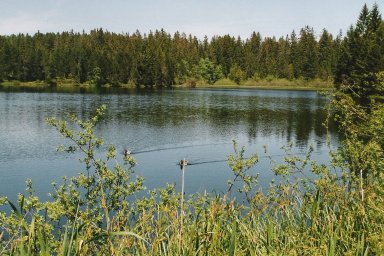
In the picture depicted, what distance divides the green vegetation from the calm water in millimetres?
5200

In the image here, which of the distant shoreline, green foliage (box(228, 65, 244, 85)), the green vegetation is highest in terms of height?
green foliage (box(228, 65, 244, 85))

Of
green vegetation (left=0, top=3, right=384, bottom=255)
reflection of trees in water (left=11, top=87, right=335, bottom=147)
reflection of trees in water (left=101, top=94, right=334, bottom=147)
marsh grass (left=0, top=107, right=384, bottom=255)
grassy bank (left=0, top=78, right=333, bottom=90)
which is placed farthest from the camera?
grassy bank (left=0, top=78, right=333, bottom=90)

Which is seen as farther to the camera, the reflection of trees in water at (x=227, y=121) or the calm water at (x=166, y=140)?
the reflection of trees in water at (x=227, y=121)

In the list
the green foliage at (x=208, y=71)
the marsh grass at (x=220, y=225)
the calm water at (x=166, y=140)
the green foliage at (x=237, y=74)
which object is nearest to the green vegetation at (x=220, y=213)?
the marsh grass at (x=220, y=225)

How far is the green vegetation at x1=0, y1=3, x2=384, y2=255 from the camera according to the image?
4.62m

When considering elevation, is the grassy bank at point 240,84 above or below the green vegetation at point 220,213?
above

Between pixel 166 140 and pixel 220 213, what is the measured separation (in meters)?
39.7

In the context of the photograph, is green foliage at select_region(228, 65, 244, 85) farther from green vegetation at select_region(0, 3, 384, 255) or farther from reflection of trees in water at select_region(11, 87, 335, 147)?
green vegetation at select_region(0, 3, 384, 255)

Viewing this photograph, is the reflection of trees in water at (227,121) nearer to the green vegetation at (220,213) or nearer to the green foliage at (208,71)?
the green vegetation at (220,213)

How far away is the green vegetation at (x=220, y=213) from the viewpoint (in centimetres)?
462

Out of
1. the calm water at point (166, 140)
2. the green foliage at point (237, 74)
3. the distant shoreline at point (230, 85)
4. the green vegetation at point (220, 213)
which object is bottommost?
the calm water at point (166, 140)

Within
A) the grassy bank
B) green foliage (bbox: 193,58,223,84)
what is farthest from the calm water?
green foliage (bbox: 193,58,223,84)

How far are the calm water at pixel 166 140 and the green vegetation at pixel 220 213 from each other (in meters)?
5.20

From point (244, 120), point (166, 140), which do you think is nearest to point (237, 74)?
point (244, 120)
